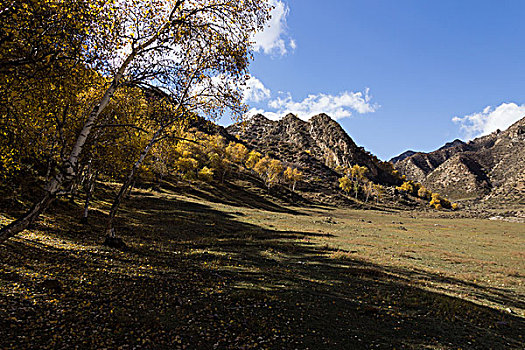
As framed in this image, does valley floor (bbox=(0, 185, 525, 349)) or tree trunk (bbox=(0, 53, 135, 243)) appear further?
tree trunk (bbox=(0, 53, 135, 243))

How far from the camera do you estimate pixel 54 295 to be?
29.7 feet

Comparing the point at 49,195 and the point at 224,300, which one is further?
the point at 224,300

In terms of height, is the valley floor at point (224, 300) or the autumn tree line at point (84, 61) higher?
the autumn tree line at point (84, 61)

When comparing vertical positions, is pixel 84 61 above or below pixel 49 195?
above

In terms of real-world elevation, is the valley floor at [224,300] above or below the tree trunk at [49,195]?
below

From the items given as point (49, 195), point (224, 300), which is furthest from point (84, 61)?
point (224, 300)

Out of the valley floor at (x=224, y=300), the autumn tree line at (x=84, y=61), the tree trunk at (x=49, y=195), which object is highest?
the autumn tree line at (x=84, y=61)

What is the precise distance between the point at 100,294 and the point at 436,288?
19.5 metres

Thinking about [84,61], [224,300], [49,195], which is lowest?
[224,300]

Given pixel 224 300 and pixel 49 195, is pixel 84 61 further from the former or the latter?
pixel 224 300

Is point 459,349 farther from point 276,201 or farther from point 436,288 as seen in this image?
point 276,201

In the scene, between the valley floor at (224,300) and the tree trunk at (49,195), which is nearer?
the valley floor at (224,300)

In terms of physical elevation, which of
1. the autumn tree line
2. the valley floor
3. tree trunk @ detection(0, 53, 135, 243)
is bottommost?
the valley floor

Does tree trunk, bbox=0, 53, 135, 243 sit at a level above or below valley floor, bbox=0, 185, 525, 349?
above
